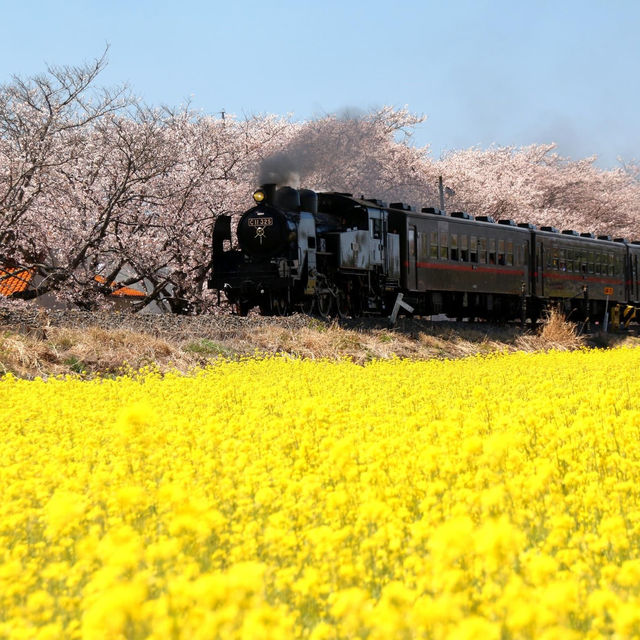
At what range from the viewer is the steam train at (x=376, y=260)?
59.1 feet

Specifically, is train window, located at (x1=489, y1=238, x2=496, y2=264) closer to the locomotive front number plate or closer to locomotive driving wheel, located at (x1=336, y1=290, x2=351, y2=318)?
locomotive driving wheel, located at (x1=336, y1=290, x2=351, y2=318)

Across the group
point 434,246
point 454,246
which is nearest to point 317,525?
point 434,246

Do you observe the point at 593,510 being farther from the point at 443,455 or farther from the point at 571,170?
the point at 571,170

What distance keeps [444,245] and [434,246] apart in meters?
0.45

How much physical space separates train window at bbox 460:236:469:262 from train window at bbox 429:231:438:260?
115 cm

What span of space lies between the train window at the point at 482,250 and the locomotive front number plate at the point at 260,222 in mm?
7068

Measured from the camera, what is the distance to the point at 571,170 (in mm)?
44531

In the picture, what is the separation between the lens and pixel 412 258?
20.4m

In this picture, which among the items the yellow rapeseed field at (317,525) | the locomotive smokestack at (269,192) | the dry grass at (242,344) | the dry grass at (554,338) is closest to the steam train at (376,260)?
the locomotive smokestack at (269,192)

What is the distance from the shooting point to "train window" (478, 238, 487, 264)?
74.7 ft

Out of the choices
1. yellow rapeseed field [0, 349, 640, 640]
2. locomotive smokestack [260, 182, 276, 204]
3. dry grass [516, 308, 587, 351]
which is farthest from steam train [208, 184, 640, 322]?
yellow rapeseed field [0, 349, 640, 640]

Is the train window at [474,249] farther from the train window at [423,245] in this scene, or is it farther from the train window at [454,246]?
the train window at [423,245]

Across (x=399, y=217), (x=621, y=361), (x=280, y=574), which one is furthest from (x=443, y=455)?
(x=399, y=217)

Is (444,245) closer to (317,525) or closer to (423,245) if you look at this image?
(423,245)
